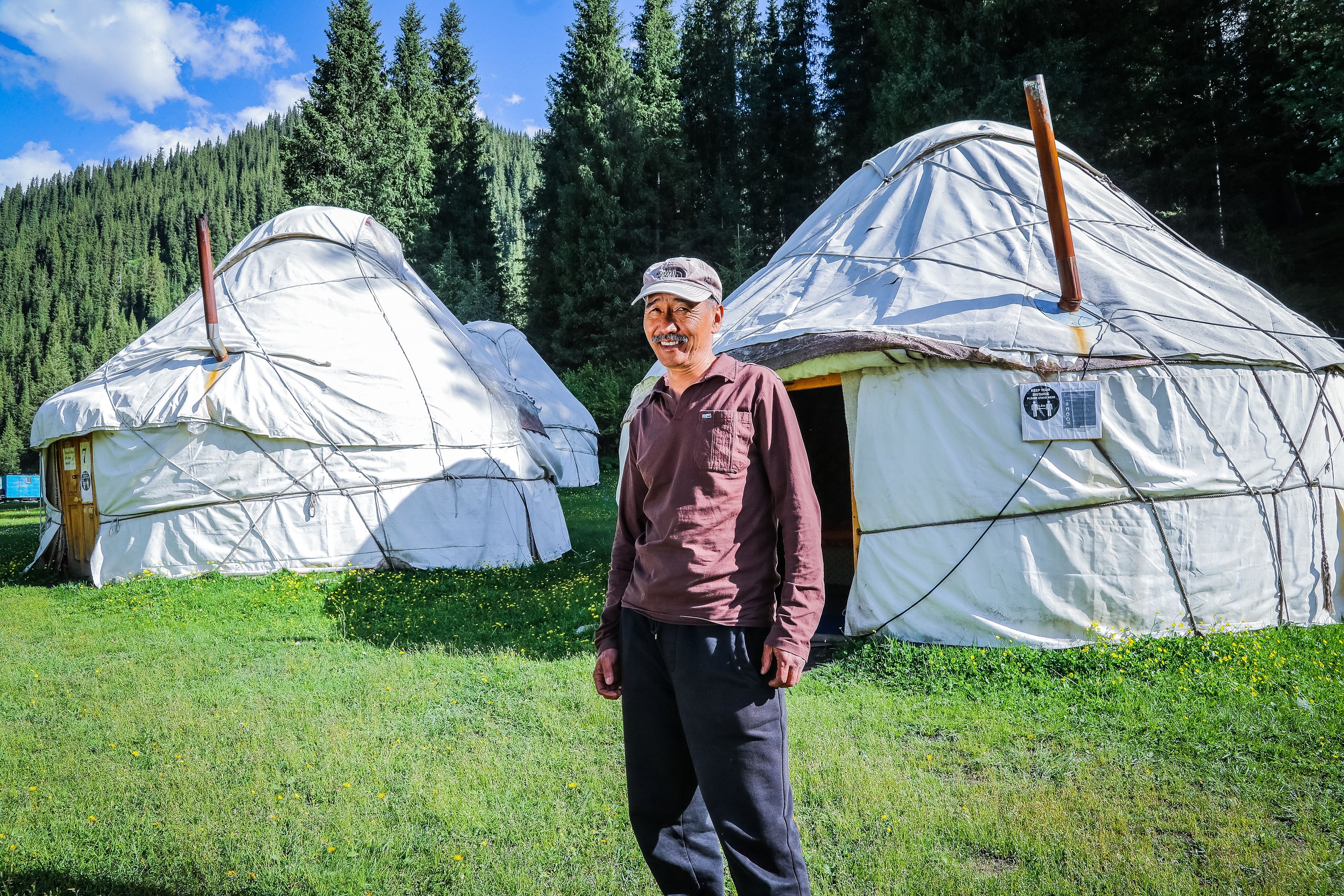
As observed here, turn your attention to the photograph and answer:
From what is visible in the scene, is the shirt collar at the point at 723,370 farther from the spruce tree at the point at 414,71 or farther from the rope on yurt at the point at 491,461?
the spruce tree at the point at 414,71

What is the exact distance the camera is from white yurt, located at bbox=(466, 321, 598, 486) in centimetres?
1697

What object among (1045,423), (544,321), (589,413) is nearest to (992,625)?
(1045,423)

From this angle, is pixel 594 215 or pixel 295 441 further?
pixel 594 215

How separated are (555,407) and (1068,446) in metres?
13.6

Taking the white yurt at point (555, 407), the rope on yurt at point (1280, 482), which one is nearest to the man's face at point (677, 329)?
A: the rope on yurt at point (1280, 482)

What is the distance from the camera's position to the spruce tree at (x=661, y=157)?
23.5 meters

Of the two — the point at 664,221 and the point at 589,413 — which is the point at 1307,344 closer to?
the point at 589,413

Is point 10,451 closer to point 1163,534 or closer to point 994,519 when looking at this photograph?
point 994,519

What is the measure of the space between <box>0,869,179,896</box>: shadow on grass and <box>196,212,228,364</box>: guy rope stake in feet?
21.0

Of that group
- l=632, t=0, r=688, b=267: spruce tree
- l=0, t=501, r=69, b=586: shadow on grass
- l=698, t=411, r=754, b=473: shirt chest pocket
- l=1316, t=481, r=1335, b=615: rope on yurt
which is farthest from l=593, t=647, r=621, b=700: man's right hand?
l=632, t=0, r=688, b=267: spruce tree

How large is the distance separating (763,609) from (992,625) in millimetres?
3335

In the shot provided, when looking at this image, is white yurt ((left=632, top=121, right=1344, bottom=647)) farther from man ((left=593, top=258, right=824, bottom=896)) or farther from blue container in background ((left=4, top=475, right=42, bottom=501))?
blue container in background ((left=4, top=475, right=42, bottom=501))

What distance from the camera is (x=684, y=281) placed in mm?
1875

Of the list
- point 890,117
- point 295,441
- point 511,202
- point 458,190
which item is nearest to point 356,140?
point 458,190
